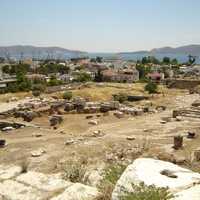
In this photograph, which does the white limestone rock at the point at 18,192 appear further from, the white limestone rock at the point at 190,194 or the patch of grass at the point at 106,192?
the white limestone rock at the point at 190,194

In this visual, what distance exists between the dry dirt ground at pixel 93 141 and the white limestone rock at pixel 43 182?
813cm

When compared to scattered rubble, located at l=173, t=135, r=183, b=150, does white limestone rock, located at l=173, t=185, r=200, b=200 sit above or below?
above

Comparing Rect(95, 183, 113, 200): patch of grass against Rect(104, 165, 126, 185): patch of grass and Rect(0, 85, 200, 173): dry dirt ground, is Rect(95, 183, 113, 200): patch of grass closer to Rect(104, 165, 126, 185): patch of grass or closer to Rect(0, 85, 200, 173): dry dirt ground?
Rect(104, 165, 126, 185): patch of grass

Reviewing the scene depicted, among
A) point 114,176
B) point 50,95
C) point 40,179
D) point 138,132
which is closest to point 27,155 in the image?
point 138,132

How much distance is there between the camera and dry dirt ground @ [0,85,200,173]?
17562 millimetres

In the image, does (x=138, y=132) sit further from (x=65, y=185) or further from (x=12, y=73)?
(x=12, y=73)

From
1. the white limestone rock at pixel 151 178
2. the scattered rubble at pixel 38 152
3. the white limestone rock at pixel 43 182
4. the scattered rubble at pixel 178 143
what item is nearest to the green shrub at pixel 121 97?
the scattered rubble at pixel 178 143

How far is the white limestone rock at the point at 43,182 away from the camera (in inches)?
242

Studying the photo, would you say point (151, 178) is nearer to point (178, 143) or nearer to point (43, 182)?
point (43, 182)

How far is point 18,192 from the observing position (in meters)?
6.09

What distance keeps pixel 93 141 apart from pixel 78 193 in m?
16.0

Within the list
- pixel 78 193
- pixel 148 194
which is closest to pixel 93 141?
pixel 78 193

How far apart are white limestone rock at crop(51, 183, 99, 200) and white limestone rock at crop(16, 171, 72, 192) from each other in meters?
0.36

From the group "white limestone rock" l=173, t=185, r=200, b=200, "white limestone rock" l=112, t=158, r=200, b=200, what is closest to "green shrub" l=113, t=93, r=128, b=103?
"white limestone rock" l=112, t=158, r=200, b=200
